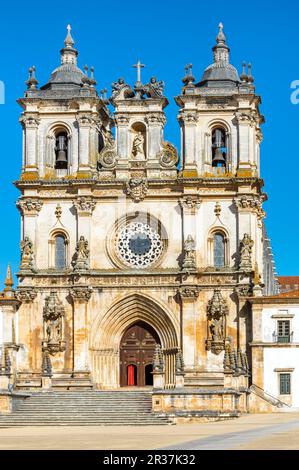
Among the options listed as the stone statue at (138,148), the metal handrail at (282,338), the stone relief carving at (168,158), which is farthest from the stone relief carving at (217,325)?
the stone statue at (138,148)

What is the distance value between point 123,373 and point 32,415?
1165cm

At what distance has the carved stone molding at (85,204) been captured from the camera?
65438mm

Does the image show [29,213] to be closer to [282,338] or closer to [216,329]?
[216,329]

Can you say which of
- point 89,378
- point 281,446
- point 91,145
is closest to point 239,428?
point 281,446

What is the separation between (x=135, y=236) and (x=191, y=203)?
3.53 m

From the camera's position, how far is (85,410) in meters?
55.4

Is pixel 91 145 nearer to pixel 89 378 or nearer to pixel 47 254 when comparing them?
pixel 47 254

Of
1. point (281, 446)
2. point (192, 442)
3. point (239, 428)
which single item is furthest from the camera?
point (239, 428)

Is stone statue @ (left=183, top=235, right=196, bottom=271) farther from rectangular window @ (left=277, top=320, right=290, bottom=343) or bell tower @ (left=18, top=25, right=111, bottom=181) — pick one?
bell tower @ (left=18, top=25, right=111, bottom=181)

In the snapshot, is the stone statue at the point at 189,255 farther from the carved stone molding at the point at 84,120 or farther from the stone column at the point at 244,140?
the carved stone molding at the point at 84,120

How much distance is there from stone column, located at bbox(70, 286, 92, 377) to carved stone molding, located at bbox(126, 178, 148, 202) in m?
5.53

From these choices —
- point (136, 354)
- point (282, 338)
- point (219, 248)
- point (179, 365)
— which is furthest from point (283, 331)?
point (136, 354)

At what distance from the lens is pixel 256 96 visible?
65.8m

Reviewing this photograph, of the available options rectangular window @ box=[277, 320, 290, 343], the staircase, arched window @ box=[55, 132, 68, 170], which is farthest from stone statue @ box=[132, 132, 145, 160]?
the staircase
